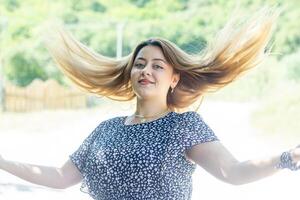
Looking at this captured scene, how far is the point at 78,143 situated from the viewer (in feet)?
15.8

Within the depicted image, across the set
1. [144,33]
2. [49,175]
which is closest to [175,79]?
[49,175]

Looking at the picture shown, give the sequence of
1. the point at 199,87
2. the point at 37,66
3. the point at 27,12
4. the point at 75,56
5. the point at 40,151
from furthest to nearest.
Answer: the point at 27,12 < the point at 37,66 < the point at 40,151 < the point at 75,56 < the point at 199,87

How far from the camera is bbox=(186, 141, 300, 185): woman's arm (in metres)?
0.99

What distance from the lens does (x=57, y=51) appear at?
1.38 meters

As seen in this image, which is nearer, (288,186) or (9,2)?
(288,186)

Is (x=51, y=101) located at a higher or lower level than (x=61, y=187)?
lower

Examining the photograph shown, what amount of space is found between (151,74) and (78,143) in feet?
12.1

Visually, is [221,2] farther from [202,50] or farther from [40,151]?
[202,50]

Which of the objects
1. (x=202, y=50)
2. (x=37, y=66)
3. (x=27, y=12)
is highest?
(x=202, y=50)

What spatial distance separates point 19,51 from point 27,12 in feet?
1.21

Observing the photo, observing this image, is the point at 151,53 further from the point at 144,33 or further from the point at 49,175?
the point at 144,33

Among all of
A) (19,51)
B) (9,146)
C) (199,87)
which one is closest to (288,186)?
(199,87)

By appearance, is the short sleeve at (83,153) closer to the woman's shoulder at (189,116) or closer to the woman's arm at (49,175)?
the woman's arm at (49,175)

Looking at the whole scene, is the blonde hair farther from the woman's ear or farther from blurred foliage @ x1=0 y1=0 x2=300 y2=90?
blurred foliage @ x1=0 y1=0 x2=300 y2=90
